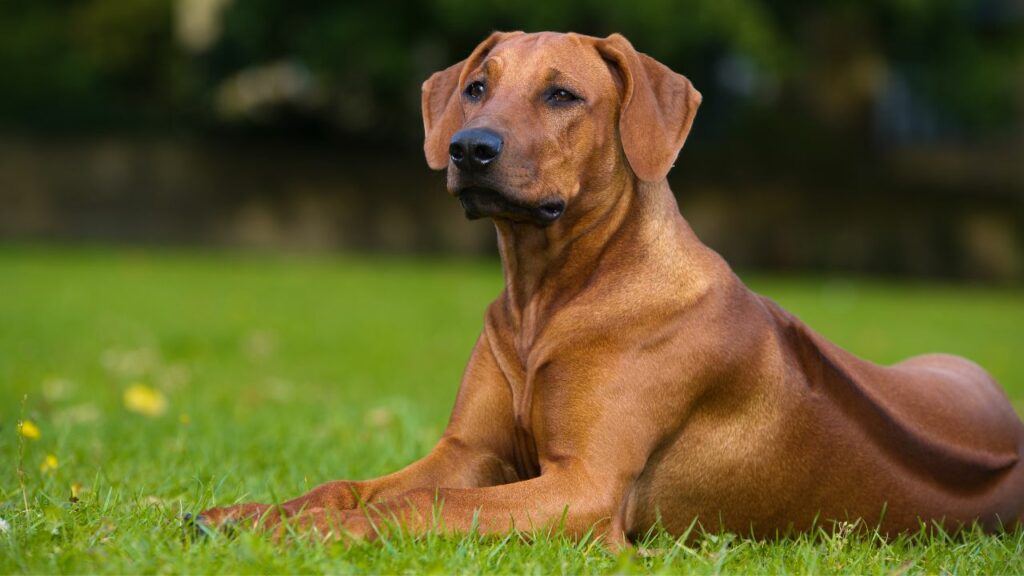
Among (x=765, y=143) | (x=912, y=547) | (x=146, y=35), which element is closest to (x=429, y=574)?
(x=912, y=547)

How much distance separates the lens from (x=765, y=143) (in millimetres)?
23797

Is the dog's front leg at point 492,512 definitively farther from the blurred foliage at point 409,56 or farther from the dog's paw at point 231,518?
the blurred foliage at point 409,56

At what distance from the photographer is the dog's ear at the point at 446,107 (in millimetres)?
4738

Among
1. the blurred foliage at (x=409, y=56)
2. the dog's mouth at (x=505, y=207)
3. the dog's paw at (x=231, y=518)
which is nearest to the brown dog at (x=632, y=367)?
the dog's mouth at (x=505, y=207)

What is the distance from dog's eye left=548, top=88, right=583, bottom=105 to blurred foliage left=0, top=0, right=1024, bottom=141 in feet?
49.3

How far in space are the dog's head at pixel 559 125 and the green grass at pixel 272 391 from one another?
1120mm

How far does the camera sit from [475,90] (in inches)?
182

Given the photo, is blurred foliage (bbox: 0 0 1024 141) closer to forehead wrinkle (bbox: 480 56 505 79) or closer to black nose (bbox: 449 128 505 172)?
forehead wrinkle (bbox: 480 56 505 79)

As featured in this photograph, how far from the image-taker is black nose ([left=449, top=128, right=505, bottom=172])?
4.12m

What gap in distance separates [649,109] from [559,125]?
1.03ft

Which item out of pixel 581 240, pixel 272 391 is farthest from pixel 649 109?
pixel 272 391

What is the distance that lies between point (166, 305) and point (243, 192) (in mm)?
10039

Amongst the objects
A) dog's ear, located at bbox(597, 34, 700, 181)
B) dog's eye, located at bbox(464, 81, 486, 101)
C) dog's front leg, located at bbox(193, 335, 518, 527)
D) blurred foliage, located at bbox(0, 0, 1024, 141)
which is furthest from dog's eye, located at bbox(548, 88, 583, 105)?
blurred foliage, located at bbox(0, 0, 1024, 141)

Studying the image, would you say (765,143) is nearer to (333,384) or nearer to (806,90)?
(806,90)
